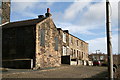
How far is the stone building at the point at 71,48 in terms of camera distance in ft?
101

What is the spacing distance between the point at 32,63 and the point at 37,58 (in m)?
1.34

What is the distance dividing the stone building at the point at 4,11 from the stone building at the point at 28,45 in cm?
485

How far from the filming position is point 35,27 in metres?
21.2

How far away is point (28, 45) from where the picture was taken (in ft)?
69.9

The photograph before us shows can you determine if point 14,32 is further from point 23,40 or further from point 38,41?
point 38,41

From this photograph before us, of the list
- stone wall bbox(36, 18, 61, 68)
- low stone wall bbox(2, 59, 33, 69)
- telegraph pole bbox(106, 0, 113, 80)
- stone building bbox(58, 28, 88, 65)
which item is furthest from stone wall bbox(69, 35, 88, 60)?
telegraph pole bbox(106, 0, 113, 80)

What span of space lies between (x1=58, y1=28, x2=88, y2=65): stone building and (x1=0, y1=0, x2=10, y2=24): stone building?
1103cm

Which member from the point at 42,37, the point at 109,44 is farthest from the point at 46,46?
the point at 109,44

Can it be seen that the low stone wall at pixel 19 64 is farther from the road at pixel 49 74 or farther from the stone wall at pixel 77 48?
the stone wall at pixel 77 48

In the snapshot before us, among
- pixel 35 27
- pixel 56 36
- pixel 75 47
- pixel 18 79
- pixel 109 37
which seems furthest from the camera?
pixel 75 47

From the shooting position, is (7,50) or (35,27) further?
(7,50)

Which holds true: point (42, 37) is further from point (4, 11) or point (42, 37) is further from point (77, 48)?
Result: point (77, 48)

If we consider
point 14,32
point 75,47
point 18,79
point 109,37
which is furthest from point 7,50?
point 75,47

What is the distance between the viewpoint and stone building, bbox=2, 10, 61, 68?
67.2ft
